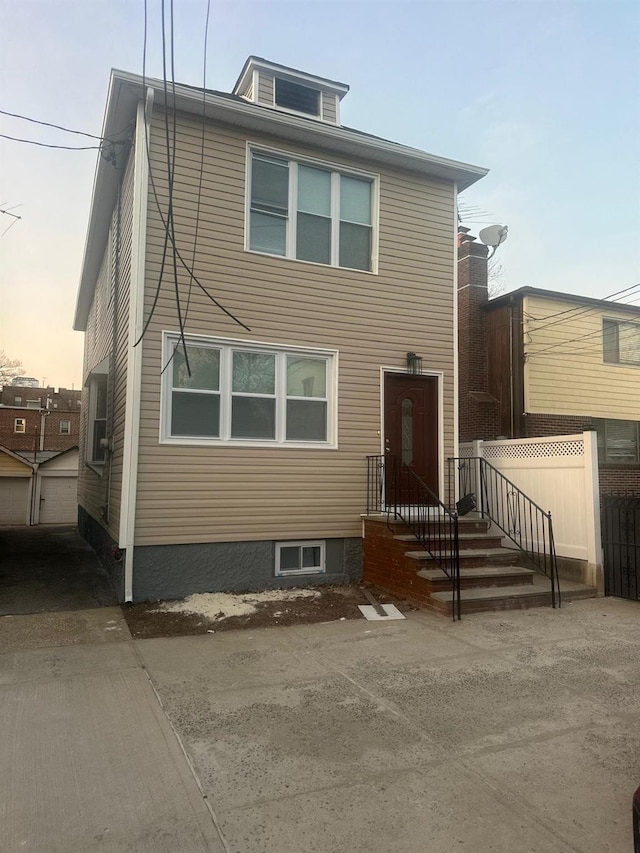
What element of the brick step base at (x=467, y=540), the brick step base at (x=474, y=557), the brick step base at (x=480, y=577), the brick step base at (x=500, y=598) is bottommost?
the brick step base at (x=500, y=598)

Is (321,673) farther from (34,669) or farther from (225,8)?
(225,8)

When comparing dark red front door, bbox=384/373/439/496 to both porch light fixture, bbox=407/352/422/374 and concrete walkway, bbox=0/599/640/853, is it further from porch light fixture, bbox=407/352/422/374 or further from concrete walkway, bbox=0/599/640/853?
concrete walkway, bbox=0/599/640/853

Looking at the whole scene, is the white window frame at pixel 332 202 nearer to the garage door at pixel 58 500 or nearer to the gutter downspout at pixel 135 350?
the gutter downspout at pixel 135 350

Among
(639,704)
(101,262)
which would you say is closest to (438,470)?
(639,704)

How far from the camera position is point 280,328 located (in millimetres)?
8062

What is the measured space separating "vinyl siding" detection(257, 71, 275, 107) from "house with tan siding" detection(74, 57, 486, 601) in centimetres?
4

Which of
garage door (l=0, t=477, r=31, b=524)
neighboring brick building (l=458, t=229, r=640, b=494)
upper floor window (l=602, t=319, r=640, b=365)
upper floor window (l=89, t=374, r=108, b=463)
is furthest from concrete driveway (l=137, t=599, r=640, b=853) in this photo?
garage door (l=0, t=477, r=31, b=524)

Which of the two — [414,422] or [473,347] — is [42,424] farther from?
[414,422]

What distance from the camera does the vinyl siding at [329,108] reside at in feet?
31.7

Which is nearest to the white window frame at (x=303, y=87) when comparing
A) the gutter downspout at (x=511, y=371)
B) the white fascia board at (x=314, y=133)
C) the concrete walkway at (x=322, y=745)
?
the white fascia board at (x=314, y=133)

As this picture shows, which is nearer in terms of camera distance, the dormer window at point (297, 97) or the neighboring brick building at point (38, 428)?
the dormer window at point (297, 97)

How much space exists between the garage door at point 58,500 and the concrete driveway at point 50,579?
38.9ft

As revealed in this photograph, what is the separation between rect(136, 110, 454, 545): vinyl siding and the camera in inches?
289

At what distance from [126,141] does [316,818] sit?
27.8ft
